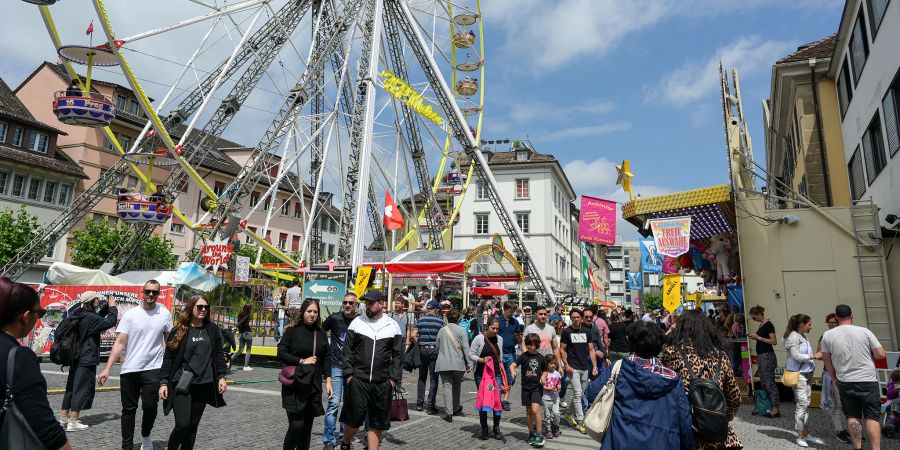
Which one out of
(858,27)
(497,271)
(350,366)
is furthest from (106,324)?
(497,271)

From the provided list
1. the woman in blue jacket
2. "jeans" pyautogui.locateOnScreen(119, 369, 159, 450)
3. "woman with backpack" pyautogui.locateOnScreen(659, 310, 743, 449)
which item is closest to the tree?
"jeans" pyautogui.locateOnScreen(119, 369, 159, 450)

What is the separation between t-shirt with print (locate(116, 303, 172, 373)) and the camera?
582 centimetres

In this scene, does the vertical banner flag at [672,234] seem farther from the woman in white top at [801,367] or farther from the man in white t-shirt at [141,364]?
the man in white t-shirt at [141,364]

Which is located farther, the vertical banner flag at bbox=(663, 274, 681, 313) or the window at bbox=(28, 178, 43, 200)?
the window at bbox=(28, 178, 43, 200)

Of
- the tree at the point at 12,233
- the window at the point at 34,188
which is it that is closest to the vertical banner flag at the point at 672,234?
the tree at the point at 12,233

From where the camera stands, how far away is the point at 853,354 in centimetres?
606

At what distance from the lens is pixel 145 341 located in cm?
588

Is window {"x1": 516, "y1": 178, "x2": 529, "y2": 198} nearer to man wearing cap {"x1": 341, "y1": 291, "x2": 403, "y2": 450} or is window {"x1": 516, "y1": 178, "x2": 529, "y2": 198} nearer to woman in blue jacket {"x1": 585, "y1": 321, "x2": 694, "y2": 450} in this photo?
man wearing cap {"x1": 341, "y1": 291, "x2": 403, "y2": 450}

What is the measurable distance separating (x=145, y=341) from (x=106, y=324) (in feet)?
7.61

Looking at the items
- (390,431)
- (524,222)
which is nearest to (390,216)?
(390,431)

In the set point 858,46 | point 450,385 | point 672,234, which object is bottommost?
point 450,385

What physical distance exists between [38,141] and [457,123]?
2675 cm

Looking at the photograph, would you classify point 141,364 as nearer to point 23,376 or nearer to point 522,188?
point 23,376

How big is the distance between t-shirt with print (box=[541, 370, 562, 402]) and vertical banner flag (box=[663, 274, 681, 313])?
29.3 feet
